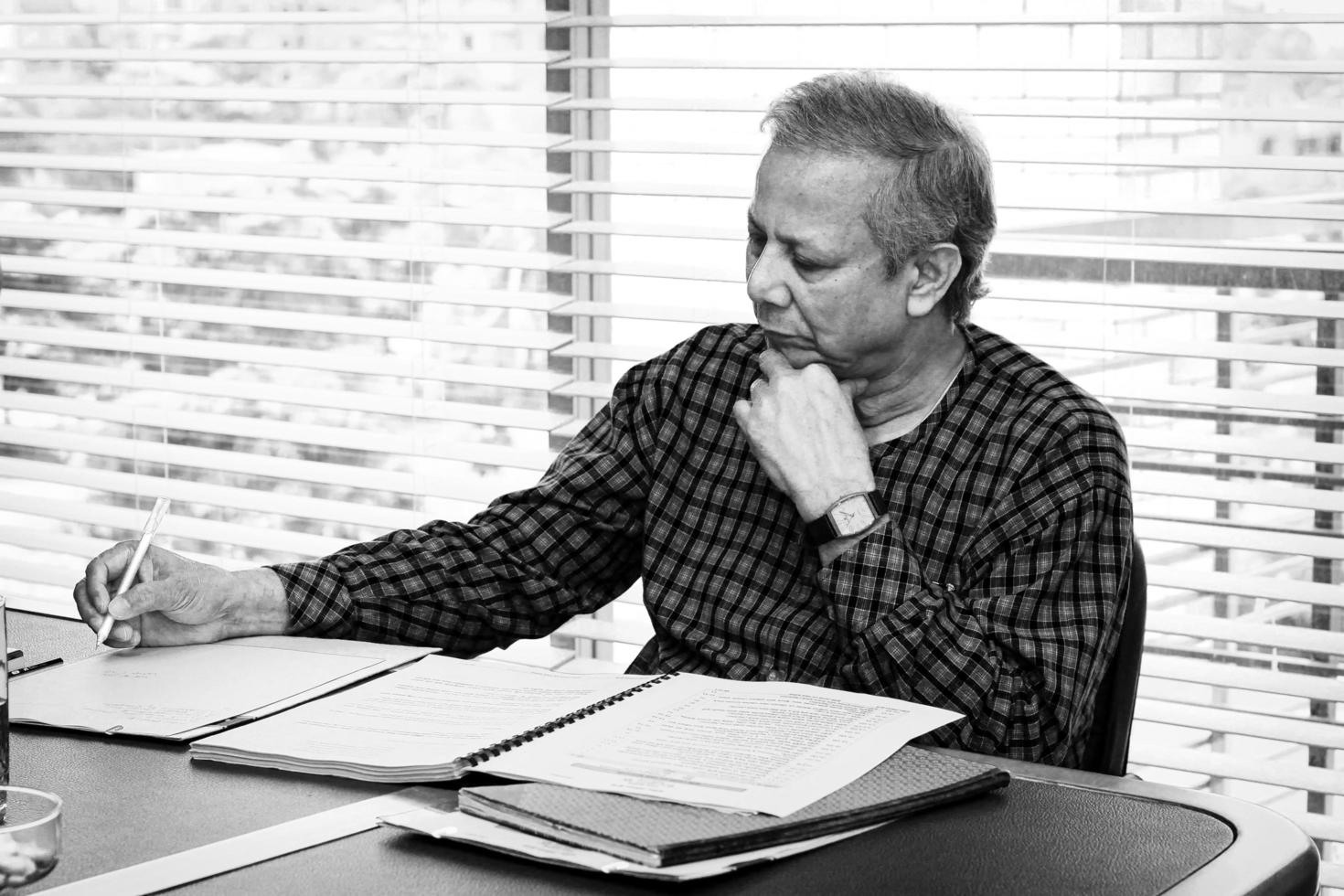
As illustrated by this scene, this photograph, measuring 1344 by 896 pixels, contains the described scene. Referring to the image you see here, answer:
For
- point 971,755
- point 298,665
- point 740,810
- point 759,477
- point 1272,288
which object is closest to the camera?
point 740,810

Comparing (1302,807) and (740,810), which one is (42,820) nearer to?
(740,810)

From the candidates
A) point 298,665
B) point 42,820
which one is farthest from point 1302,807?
point 42,820

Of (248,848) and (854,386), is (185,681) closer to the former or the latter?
(248,848)

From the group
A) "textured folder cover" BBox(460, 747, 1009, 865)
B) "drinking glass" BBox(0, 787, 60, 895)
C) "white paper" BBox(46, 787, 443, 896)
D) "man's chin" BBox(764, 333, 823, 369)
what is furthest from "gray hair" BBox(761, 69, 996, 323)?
"drinking glass" BBox(0, 787, 60, 895)

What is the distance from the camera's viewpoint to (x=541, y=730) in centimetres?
→ 125

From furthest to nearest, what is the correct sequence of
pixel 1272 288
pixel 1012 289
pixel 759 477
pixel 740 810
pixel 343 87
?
pixel 343 87 → pixel 1012 289 → pixel 1272 288 → pixel 759 477 → pixel 740 810

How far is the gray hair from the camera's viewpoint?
64.8 inches

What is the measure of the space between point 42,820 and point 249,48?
215cm

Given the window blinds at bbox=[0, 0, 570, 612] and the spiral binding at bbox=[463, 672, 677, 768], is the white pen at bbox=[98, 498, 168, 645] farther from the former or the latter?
the window blinds at bbox=[0, 0, 570, 612]

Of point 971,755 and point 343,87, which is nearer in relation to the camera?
point 971,755

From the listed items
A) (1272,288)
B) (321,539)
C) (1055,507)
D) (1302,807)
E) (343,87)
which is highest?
(343,87)

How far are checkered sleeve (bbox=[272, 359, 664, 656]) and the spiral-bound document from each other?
295mm

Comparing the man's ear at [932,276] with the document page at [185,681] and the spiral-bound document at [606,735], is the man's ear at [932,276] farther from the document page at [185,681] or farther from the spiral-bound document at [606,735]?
the document page at [185,681]

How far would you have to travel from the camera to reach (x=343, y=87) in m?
2.82
